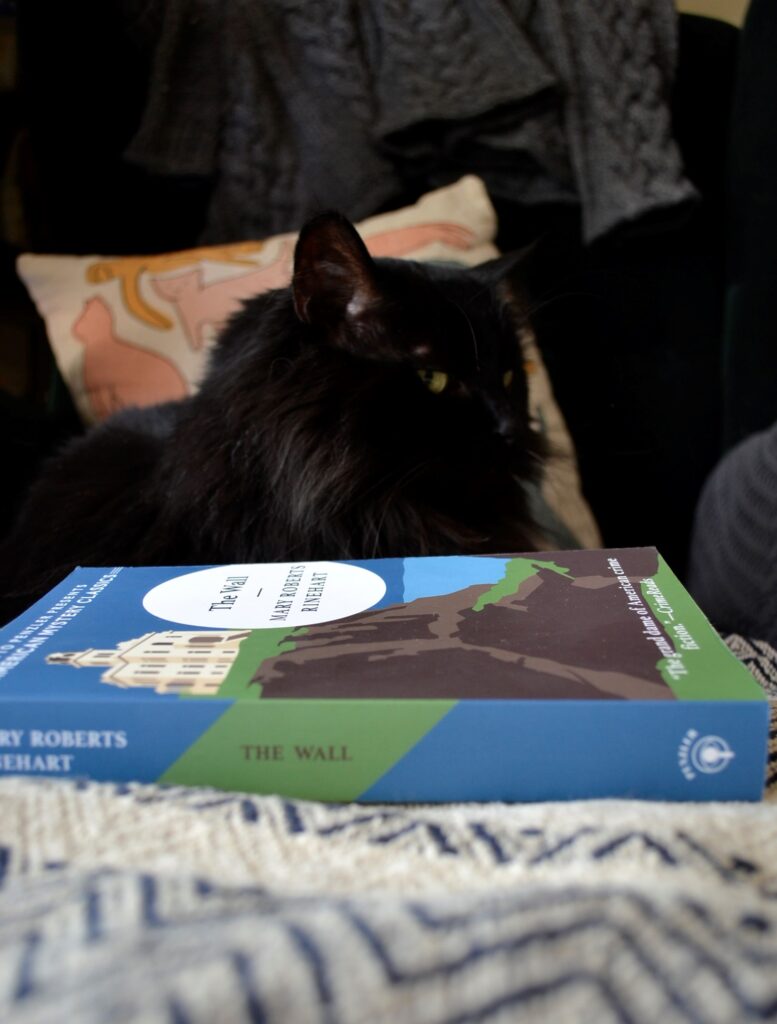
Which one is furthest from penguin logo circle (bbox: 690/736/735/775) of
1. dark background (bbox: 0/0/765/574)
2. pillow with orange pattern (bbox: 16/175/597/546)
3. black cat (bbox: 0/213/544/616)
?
dark background (bbox: 0/0/765/574)

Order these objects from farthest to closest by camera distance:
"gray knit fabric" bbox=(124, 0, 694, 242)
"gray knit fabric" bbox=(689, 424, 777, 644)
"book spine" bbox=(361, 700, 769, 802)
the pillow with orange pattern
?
"gray knit fabric" bbox=(124, 0, 694, 242) → the pillow with orange pattern → "gray knit fabric" bbox=(689, 424, 777, 644) → "book spine" bbox=(361, 700, 769, 802)

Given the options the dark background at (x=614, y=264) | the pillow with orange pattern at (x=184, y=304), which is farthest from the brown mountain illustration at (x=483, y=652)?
the dark background at (x=614, y=264)

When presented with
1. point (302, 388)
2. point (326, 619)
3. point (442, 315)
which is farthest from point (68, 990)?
point (442, 315)

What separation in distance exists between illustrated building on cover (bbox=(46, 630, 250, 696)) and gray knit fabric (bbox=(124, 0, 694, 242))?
3.83 ft

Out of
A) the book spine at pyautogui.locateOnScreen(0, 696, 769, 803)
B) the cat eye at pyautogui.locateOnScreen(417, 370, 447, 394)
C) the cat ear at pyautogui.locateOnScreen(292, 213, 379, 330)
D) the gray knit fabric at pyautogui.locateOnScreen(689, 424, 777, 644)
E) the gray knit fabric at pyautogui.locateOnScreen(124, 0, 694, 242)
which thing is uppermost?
the gray knit fabric at pyautogui.locateOnScreen(124, 0, 694, 242)

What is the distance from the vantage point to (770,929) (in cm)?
35

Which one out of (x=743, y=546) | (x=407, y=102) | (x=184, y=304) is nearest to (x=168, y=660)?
(x=743, y=546)

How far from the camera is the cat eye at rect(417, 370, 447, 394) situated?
0.84 meters

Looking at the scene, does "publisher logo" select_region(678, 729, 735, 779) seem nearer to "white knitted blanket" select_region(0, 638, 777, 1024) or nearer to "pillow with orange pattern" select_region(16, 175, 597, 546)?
"white knitted blanket" select_region(0, 638, 777, 1024)

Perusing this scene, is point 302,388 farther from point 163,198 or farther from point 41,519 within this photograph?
point 163,198

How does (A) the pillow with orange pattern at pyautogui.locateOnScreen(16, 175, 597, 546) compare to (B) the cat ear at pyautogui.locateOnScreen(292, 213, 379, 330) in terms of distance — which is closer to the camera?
(B) the cat ear at pyautogui.locateOnScreen(292, 213, 379, 330)

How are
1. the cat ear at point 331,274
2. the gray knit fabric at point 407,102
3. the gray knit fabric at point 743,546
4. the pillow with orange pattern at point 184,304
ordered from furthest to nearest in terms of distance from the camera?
the gray knit fabric at point 407,102, the pillow with orange pattern at point 184,304, the gray knit fabric at point 743,546, the cat ear at point 331,274

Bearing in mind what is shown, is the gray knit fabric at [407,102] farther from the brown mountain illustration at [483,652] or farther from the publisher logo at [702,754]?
the publisher logo at [702,754]

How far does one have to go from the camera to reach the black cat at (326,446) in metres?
0.79
